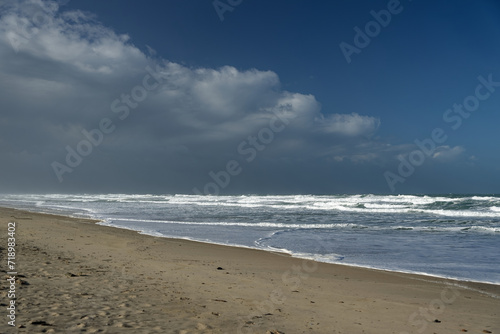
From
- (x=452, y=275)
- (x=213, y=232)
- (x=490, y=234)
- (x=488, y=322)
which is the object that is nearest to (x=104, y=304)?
(x=488, y=322)

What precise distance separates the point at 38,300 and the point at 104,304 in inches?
37.2

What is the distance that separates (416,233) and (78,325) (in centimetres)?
1638

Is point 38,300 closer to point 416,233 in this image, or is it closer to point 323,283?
point 323,283

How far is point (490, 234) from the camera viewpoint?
16656mm

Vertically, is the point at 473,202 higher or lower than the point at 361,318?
higher

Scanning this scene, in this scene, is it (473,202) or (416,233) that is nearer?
(416,233)

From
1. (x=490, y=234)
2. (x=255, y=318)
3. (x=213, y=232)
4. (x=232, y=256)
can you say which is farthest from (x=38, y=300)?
(x=490, y=234)

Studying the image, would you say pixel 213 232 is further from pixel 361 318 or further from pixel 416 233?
pixel 361 318

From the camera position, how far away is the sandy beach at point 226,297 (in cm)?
483

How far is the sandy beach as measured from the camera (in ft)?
15.9

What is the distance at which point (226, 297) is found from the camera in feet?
20.8

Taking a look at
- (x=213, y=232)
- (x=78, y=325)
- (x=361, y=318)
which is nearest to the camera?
(x=78, y=325)

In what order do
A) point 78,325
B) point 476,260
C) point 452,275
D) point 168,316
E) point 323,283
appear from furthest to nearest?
point 476,260
point 452,275
point 323,283
point 168,316
point 78,325

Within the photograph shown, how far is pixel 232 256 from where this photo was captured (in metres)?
11.4
